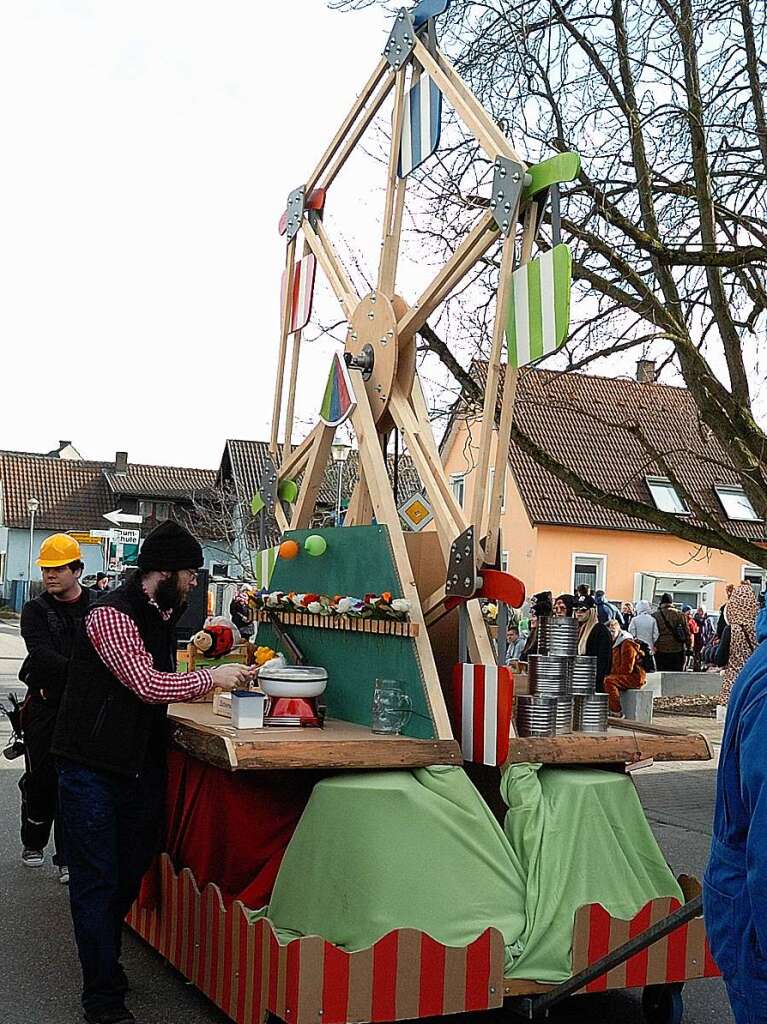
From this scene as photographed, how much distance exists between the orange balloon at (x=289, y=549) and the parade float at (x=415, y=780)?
0.01m

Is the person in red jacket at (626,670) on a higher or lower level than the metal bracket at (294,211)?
lower

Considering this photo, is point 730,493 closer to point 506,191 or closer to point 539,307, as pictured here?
point 506,191

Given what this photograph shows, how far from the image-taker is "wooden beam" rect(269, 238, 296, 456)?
7.96 metres

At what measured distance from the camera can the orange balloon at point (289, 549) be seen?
261 inches

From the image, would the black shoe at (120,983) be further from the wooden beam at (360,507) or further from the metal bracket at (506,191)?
the metal bracket at (506,191)

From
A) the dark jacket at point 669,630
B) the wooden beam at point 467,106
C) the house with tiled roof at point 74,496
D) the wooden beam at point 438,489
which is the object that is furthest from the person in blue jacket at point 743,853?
the house with tiled roof at point 74,496

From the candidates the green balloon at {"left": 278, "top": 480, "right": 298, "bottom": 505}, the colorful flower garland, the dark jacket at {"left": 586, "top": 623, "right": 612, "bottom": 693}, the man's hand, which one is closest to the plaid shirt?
the man's hand

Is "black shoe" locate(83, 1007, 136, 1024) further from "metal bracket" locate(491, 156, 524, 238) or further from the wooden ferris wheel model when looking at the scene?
"metal bracket" locate(491, 156, 524, 238)

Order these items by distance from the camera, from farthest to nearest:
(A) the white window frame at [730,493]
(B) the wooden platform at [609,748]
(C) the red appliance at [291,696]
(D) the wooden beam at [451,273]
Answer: (A) the white window frame at [730,493]
(D) the wooden beam at [451,273]
(C) the red appliance at [291,696]
(B) the wooden platform at [609,748]

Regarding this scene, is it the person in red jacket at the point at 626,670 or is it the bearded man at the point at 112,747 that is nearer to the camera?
the bearded man at the point at 112,747

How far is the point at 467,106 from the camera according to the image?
5.96 metres

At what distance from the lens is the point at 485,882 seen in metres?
4.87

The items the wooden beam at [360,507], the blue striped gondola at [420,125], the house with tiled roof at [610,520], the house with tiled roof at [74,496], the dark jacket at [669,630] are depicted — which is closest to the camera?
the blue striped gondola at [420,125]

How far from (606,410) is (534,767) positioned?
89.9 ft
